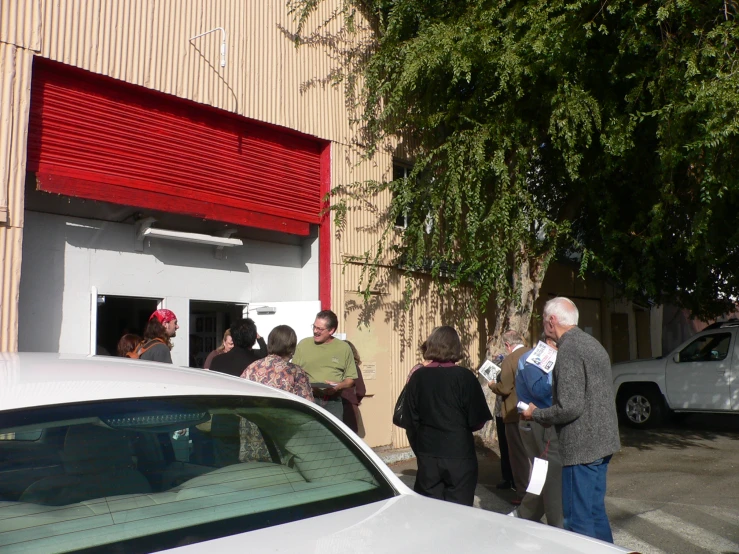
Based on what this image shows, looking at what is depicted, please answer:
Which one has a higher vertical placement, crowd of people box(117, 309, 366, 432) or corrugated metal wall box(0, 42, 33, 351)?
corrugated metal wall box(0, 42, 33, 351)

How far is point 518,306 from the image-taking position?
1060 cm

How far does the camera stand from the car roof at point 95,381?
7.78 feet

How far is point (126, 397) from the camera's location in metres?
2.50

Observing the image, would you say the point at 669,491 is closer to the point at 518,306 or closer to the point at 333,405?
the point at 518,306

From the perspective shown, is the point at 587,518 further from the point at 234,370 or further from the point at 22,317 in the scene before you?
the point at 22,317

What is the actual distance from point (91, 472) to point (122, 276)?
5.81 metres

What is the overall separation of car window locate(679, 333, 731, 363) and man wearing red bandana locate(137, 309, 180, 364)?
32.7 ft

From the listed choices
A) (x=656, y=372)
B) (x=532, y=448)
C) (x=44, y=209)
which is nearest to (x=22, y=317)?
(x=44, y=209)

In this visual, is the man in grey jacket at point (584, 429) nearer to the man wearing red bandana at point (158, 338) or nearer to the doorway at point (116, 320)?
the man wearing red bandana at point (158, 338)

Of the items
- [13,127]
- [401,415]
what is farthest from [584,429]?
[13,127]

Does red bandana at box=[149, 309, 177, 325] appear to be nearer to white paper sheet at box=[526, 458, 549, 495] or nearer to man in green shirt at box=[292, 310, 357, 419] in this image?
Result: man in green shirt at box=[292, 310, 357, 419]

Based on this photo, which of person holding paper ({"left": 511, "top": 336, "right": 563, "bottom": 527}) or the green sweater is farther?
the green sweater

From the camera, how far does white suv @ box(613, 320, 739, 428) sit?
12742 millimetres

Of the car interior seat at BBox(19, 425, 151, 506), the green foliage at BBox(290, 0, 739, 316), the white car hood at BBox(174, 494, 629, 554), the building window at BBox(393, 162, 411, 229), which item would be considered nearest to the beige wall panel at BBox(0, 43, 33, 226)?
the green foliage at BBox(290, 0, 739, 316)
